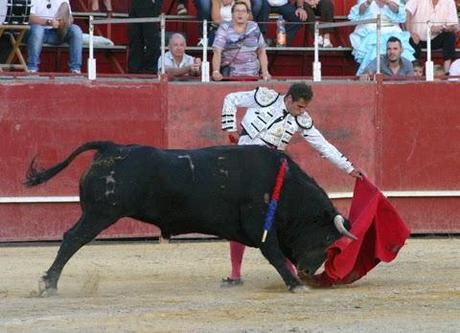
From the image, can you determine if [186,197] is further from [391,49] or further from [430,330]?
[391,49]

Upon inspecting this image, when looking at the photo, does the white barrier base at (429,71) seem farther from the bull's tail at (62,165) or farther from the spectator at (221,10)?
the bull's tail at (62,165)

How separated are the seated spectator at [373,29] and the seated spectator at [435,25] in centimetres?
14

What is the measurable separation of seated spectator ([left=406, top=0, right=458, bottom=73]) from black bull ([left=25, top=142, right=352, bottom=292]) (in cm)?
517

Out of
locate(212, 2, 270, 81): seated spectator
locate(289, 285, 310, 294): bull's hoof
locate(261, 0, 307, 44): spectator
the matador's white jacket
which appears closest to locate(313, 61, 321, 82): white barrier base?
locate(212, 2, 270, 81): seated spectator

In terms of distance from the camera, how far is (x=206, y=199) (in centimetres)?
947

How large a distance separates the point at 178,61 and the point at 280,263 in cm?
446

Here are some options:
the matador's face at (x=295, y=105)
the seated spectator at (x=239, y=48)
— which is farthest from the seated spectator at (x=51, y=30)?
the matador's face at (x=295, y=105)

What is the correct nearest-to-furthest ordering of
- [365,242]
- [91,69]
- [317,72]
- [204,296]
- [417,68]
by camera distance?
1. [204,296]
2. [365,242]
3. [91,69]
4. [317,72]
5. [417,68]

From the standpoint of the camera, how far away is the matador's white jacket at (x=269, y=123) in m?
9.95

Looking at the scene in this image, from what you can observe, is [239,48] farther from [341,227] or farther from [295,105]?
[341,227]

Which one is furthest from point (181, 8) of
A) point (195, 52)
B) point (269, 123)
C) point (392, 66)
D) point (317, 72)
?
point (269, 123)

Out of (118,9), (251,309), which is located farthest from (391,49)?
(251,309)

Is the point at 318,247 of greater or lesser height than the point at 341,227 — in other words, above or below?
below

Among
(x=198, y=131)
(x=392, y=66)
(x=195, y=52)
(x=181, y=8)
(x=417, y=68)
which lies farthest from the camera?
(x=181, y=8)
